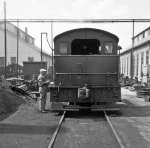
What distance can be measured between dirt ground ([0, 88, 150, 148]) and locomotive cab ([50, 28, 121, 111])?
3.23ft

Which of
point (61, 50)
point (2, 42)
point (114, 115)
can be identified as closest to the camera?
point (114, 115)

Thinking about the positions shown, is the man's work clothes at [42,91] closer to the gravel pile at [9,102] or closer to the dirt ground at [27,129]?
the dirt ground at [27,129]

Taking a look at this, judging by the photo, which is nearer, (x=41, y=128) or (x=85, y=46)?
(x=41, y=128)

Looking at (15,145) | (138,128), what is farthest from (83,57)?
(15,145)

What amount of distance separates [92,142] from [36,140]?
1407mm

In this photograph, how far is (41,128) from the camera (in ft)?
26.3

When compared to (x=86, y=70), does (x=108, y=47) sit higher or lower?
higher

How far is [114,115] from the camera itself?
1033cm

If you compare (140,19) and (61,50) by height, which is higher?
(140,19)

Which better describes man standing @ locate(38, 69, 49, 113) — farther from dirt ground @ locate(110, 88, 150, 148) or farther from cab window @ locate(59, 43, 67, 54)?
dirt ground @ locate(110, 88, 150, 148)

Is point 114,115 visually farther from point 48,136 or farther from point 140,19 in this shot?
point 140,19

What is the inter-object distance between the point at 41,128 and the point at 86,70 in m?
3.73

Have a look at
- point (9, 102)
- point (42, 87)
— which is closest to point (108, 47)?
point (42, 87)

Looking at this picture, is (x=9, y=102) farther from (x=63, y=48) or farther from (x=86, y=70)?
(x=86, y=70)
